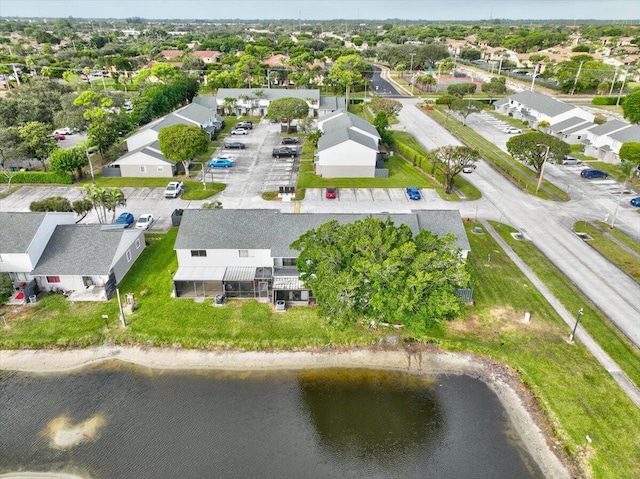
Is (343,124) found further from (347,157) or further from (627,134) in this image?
(627,134)

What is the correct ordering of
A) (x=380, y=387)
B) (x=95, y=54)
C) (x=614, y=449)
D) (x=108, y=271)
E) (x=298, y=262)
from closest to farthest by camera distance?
1. (x=614, y=449)
2. (x=380, y=387)
3. (x=298, y=262)
4. (x=108, y=271)
5. (x=95, y=54)

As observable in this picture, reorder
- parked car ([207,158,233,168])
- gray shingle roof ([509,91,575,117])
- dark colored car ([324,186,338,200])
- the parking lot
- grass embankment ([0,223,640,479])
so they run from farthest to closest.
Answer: gray shingle roof ([509,91,575,117]), parked car ([207,158,233,168]), the parking lot, dark colored car ([324,186,338,200]), grass embankment ([0,223,640,479])

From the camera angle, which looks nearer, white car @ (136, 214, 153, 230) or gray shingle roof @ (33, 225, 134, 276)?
gray shingle roof @ (33, 225, 134, 276)

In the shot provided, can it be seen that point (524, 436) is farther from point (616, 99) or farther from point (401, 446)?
point (616, 99)

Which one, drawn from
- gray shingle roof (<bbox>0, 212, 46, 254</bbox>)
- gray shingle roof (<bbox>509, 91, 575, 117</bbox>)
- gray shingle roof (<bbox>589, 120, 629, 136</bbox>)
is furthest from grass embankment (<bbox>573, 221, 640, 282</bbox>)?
gray shingle roof (<bbox>0, 212, 46, 254</bbox>)

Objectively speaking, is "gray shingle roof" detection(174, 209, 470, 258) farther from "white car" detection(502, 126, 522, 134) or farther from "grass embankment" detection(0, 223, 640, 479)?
"white car" detection(502, 126, 522, 134)

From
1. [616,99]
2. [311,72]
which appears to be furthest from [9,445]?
[616,99]
